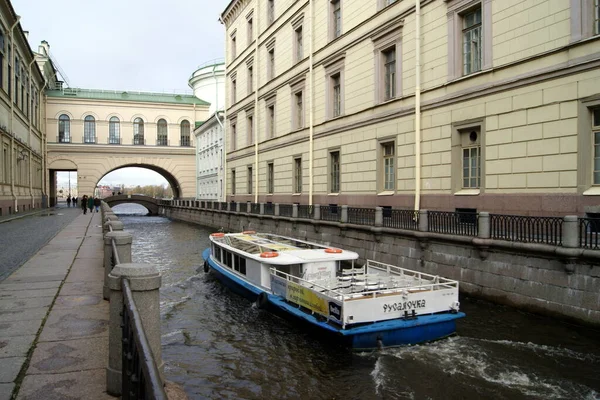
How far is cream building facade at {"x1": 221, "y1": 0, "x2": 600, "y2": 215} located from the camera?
12.6 meters

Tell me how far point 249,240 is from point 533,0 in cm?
1094

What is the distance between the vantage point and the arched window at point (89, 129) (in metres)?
57.3

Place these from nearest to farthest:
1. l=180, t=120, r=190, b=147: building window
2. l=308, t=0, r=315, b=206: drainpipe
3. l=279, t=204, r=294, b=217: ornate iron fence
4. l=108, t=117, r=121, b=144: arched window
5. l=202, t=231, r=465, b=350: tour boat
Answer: l=202, t=231, r=465, b=350: tour boat, l=279, t=204, r=294, b=217: ornate iron fence, l=308, t=0, r=315, b=206: drainpipe, l=108, t=117, r=121, b=144: arched window, l=180, t=120, r=190, b=147: building window

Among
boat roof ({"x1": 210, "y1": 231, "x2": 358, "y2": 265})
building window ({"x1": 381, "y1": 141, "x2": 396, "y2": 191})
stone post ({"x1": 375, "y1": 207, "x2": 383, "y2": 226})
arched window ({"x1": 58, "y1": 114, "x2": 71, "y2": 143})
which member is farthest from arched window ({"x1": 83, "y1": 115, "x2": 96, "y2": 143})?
stone post ({"x1": 375, "y1": 207, "x2": 383, "y2": 226})

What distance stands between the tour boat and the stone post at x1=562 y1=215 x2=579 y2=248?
7.84ft

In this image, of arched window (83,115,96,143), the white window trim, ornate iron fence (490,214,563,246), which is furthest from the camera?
arched window (83,115,96,143)

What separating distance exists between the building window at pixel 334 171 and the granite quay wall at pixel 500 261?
17.6 ft

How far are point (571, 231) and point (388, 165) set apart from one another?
36.0ft

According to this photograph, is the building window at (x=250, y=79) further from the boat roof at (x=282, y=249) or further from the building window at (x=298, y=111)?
the boat roof at (x=282, y=249)

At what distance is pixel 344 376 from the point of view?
8312 millimetres

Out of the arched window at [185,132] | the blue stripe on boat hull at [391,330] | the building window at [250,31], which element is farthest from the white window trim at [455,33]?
the arched window at [185,132]

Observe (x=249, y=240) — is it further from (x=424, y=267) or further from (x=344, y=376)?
(x=344, y=376)

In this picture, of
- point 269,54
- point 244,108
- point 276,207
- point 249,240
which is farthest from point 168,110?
point 249,240

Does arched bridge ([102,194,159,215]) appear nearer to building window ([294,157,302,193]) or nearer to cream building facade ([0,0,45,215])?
cream building facade ([0,0,45,215])
